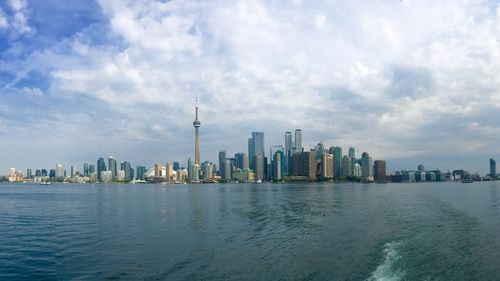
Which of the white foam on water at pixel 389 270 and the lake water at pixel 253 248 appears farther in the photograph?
the lake water at pixel 253 248

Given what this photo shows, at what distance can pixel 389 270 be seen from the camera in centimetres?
3028

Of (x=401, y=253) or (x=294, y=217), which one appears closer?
(x=401, y=253)

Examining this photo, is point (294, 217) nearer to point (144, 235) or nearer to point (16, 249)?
point (144, 235)

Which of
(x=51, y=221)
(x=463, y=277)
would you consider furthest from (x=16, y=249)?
(x=463, y=277)

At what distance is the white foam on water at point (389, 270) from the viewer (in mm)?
28406

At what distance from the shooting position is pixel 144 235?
45.3m

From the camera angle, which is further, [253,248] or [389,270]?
[253,248]

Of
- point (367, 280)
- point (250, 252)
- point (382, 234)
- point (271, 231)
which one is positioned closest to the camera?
point (367, 280)

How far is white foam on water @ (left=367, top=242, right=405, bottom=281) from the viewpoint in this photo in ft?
93.2

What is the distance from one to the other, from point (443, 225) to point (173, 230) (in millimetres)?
34222

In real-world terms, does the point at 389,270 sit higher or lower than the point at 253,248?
lower

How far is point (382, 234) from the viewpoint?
4512 centimetres

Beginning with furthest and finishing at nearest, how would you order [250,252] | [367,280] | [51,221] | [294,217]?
[294,217], [51,221], [250,252], [367,280]

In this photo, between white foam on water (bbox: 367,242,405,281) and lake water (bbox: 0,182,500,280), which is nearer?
white foam on water (bbox: 367,242,405,281)
